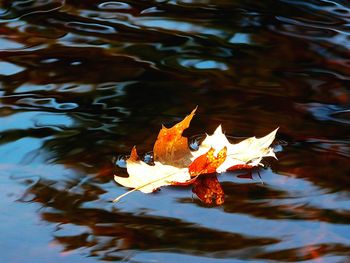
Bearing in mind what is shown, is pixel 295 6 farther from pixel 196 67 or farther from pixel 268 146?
pixel 268 146

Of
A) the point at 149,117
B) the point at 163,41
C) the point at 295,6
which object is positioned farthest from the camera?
the point at 295,6

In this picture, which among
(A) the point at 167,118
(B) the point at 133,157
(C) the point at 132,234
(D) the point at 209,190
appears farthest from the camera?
(A) the point at 167,118

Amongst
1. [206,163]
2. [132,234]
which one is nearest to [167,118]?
[206,163]

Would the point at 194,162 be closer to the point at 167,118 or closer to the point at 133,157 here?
the point at 133,157

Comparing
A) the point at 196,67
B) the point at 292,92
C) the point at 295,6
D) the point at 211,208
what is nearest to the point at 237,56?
the point at 196,67

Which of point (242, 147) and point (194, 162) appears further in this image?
point (242, 147)

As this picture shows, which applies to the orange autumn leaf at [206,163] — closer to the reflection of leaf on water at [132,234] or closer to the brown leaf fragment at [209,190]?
the brown leaf fragment at [209,190]

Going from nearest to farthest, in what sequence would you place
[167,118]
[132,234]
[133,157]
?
[132,234] < [133,157] < [167,118]
